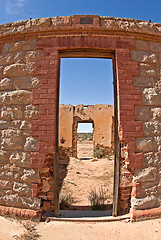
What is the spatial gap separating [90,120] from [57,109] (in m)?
9.49

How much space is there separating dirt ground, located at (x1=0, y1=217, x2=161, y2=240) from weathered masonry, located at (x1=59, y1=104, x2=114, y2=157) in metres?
9.47

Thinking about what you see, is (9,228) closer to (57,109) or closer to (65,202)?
(65,202)

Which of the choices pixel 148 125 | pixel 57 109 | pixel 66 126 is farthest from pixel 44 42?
pixel 66 126

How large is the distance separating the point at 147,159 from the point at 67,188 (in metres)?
3.26

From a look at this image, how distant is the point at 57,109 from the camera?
133 inches

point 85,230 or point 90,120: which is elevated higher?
point 90,120

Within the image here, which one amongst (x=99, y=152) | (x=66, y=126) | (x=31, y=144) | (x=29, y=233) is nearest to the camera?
(x=29, y=233)

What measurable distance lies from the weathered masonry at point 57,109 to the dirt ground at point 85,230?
20 centimetres

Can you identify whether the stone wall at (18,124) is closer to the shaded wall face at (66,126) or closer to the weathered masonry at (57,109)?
the weathered masonry at (57,109)

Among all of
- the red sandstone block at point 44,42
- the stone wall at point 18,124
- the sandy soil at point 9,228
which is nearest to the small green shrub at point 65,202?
the stone wall at point 18,124

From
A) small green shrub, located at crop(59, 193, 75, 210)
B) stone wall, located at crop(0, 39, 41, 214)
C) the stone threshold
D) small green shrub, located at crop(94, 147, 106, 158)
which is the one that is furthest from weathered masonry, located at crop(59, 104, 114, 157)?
stone wall, located at crop(0, 39, 41, 214)

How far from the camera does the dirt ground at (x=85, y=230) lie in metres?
2.81

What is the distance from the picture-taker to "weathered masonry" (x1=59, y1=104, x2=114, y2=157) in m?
12.6

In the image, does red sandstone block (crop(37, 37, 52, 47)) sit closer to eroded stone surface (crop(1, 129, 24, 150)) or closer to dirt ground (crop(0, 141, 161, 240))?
eroded stone surface (crop(1, 129, 24, 150))
